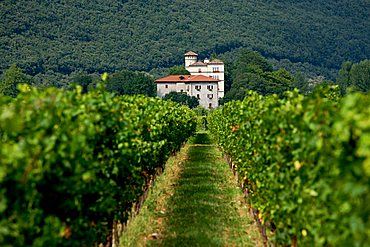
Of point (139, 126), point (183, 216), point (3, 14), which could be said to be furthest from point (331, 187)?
point (3, 14)

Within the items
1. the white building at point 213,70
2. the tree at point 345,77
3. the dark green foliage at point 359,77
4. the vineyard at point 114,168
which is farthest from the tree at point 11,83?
the vineyard at point 114,168

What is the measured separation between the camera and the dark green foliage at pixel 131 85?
115 m

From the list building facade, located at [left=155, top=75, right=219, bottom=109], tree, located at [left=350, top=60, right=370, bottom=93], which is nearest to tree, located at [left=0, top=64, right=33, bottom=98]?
building facade, located at [left=155, top=75, right=219, bottom=109]

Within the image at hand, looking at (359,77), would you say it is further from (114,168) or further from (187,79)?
(114,168)

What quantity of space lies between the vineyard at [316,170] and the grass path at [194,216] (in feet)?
4.76

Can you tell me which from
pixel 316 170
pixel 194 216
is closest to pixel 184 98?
pixel 194 216

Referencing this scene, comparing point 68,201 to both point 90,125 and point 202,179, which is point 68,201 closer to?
point 90,125

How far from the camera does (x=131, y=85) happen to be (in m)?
115

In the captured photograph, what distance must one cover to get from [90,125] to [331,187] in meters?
2.30

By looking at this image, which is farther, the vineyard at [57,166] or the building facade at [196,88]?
the building facade at [196,88]

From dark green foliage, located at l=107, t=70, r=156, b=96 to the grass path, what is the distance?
9487 centimetres

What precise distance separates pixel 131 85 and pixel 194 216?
335ft

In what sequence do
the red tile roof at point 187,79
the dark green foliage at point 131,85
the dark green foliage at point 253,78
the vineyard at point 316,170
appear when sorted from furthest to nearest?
the red tile roof at point 187,79
the dark green foliage at point 253,78
the dark green foliage at point 131,85
the vineyard at point 316,170

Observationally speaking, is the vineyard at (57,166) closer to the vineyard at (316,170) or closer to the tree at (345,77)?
the vineyard at (316,170)
